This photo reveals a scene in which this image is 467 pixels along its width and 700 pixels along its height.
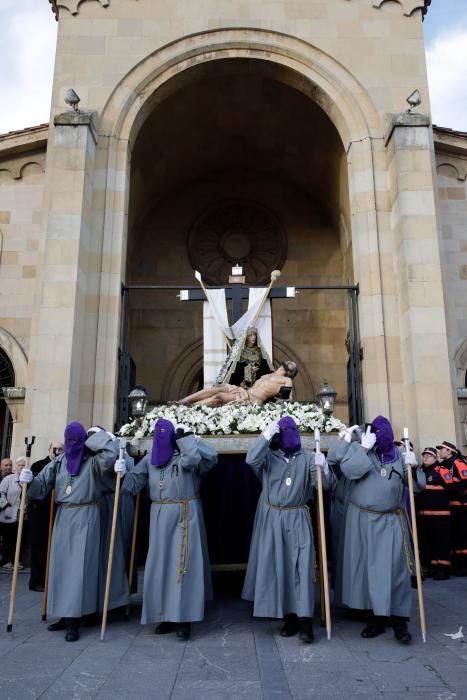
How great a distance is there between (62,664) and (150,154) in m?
11.5

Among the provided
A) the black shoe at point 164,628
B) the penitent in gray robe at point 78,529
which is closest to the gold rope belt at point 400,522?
the black shoe at point 164,628

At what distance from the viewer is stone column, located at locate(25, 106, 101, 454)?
30.6ft

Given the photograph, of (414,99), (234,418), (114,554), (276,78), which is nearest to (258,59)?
(276,78)

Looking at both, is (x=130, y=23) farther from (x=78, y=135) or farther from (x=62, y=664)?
(x=62, y=664)

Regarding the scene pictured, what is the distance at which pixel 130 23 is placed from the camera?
11711 millimetres

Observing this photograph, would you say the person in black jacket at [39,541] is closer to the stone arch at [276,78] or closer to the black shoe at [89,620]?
the black shoe at [89,620]

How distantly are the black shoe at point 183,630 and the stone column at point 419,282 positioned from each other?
5553 mm

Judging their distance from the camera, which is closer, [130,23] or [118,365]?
[118,365]

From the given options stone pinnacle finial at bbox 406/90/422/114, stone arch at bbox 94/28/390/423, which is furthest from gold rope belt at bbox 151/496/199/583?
stone pinnacle finial at bbox 406/90/422/114

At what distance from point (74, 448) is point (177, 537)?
4.12ft

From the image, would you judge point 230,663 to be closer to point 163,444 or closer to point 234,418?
point 163,444

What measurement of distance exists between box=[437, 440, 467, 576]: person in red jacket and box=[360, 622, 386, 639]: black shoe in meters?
3.31

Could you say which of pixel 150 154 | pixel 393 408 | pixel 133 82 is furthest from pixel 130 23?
pixel 393 408

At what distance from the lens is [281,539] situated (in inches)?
201
